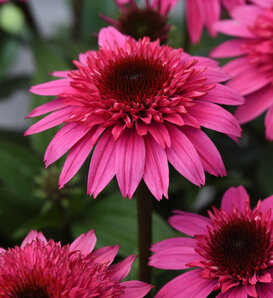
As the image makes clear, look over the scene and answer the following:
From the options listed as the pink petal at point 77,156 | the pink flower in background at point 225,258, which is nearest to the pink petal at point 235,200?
the pink flower in background at point 225,258

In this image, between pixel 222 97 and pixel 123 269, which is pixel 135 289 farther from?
pixel 222 97

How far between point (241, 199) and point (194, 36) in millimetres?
250

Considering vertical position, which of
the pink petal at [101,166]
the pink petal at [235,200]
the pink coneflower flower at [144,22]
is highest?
the pink coneflower flower at [144,22]

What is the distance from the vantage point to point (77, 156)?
1.39 ft

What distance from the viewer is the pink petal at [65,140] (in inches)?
16.7

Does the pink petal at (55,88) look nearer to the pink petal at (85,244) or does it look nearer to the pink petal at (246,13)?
the pink petal at (85,244)

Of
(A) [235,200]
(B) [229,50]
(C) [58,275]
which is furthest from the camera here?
(B) [229,50]

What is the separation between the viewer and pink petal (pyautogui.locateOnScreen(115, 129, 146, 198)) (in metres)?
0.40

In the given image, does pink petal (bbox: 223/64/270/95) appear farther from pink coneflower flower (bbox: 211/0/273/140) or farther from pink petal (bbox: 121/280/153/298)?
pink petal (bbox: 121/280/153/298)

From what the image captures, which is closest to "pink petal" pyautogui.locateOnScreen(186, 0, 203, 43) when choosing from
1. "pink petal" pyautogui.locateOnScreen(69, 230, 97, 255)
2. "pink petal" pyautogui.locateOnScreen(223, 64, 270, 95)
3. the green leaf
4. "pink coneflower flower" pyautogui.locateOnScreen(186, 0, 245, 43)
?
"pink coneflower flower" pyautogui.locateOnScreen(186, 0, 245, 43)

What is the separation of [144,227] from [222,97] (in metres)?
0.12

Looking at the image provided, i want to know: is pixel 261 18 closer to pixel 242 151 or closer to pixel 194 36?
pixel 194 36

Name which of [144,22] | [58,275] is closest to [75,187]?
[144,22]

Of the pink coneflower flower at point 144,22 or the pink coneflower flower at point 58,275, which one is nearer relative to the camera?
the pink coneflower flower at point 58,275
